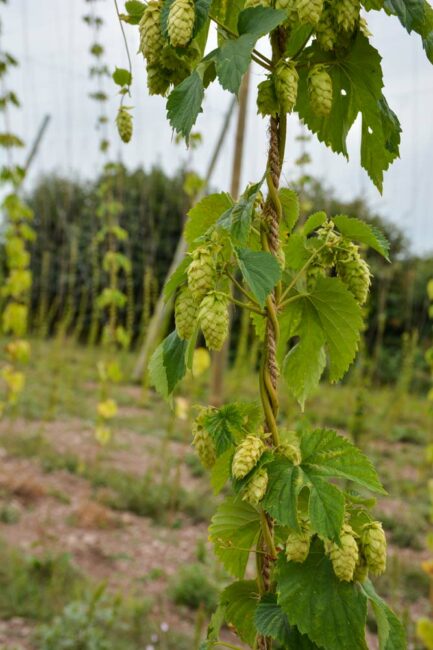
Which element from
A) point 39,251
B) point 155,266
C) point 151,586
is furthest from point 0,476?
point 39,251

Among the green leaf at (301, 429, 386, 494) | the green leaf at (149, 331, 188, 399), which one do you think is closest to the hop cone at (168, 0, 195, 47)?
the green leaf at (149, 331, 188, 399)

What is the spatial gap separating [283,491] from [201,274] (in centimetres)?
24

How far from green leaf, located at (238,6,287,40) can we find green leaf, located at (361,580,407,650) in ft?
1.91

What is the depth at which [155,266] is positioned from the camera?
1163 centimetres

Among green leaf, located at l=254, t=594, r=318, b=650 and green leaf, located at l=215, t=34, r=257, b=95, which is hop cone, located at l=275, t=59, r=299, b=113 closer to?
green leaf, located at l=215, t=34, r=257, b=95

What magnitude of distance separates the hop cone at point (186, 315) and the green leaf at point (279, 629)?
12.4 inches

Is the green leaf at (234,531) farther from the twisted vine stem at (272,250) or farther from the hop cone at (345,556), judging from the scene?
the hop cone at (345,556)

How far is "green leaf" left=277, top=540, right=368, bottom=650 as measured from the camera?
0.71 metres

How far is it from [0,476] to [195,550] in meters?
1.30

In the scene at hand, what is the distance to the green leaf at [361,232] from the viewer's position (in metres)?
0.80

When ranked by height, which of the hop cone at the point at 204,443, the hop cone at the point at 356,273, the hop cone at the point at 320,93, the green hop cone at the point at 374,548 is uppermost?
the hop cone at the point at 320,93

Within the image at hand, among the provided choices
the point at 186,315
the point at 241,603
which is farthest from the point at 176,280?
the point at 241,603

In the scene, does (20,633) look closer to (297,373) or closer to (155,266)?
(297,373)

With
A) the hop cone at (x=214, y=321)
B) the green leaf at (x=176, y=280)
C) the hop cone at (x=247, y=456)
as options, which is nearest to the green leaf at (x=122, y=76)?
the green leaf at (x=176, y=280)
